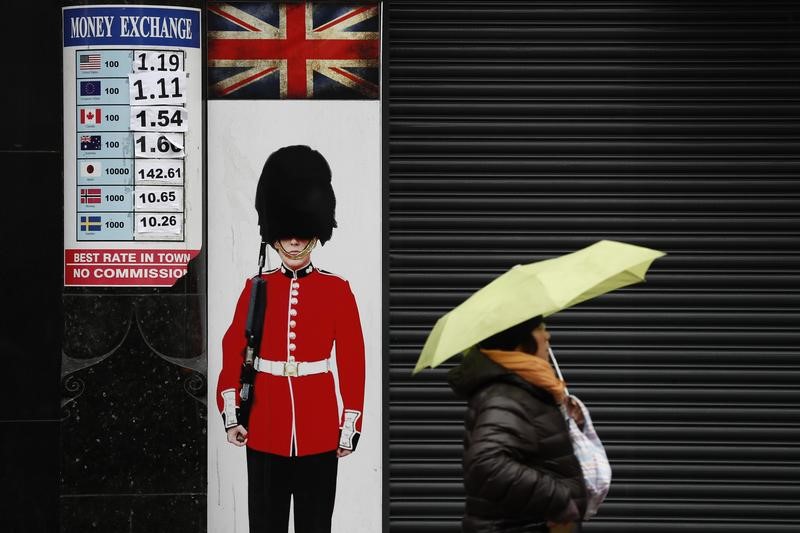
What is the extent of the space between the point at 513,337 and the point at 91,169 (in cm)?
354

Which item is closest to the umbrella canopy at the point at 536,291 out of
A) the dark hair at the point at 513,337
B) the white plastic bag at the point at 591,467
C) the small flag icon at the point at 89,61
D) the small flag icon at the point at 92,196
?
the dark hair at the point at 513,337

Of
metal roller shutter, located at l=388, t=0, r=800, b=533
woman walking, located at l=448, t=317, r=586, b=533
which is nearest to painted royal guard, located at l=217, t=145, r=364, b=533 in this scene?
metal roller shutter, located at l=388, t=0, r=800, b=533

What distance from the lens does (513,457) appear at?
12.9 ft

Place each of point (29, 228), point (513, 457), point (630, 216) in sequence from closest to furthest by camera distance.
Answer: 1. point (513, 457)
2. point (29, 228)
3. point (630, 216)

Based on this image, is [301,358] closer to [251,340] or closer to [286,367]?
[286,367]

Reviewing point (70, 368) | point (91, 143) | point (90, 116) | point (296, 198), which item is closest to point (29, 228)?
point (91, 143)

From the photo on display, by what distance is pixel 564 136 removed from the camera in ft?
23.8

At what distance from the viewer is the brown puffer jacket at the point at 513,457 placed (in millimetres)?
3879

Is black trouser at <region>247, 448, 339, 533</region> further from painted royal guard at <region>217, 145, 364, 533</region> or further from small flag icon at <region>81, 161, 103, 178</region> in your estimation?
small flag icon at <region>81, 161, 103, 178</region>

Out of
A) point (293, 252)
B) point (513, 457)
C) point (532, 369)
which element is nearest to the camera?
point (513, 457)

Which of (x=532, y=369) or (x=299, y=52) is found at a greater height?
(x=299, y=52)

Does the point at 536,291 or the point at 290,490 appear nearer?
the point at 536,291

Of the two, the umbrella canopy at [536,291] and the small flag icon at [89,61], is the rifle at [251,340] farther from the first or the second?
the umbrella canopy at [536,291]

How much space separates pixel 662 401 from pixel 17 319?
389 cm
